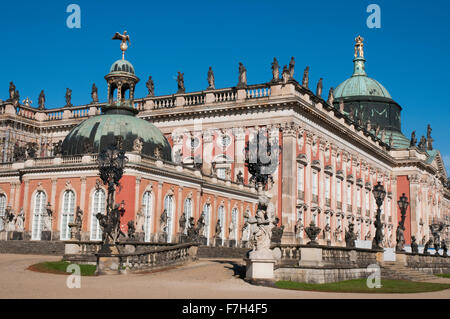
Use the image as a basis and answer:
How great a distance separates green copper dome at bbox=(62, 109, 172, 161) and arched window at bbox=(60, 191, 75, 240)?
3171 millimetres

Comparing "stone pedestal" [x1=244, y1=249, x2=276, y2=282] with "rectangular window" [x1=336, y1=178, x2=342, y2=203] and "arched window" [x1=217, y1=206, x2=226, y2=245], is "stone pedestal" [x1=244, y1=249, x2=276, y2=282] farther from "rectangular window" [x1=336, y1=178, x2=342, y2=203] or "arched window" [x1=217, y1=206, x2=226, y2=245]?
"rectangular window" [x1=336, y1=178, x2=342, y2=203]

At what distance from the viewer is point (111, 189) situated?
2492 centimetres

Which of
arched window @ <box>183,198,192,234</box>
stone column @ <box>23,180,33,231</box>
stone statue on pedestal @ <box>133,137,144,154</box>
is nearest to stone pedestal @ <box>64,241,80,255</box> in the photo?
stone statue on pedestal @ <box>133,137,144,154</box>

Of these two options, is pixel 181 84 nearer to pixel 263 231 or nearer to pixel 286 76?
pixel 286 76

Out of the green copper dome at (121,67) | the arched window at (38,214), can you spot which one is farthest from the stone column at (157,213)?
the green copper dome at (121,67)

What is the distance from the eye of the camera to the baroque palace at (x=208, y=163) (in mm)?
37750

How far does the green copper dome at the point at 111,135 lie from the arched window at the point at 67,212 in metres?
3.17

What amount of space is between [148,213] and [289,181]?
14.9 m

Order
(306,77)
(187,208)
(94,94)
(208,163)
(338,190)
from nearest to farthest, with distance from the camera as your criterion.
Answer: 1. (187,208)
2. (306,77)
3. (208,163)
4. (338,190)
5. (94,94)

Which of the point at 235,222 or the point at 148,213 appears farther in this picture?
the point at 235,222

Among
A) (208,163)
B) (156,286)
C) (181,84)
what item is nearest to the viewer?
(156,286)

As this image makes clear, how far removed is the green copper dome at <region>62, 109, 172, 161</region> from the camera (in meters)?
39.7

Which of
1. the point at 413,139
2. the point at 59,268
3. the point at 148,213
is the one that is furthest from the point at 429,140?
the point at 59,268

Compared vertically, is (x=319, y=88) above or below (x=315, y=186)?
above
